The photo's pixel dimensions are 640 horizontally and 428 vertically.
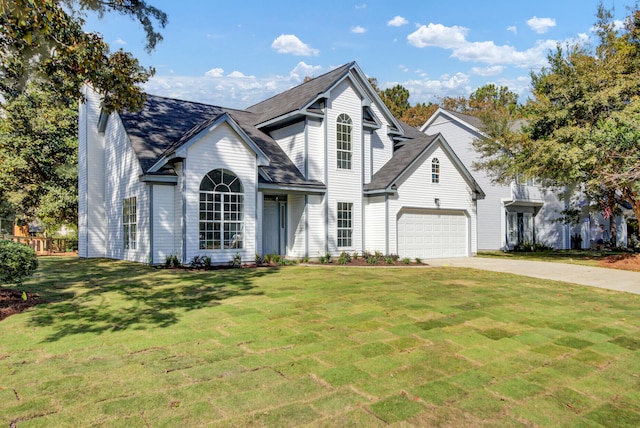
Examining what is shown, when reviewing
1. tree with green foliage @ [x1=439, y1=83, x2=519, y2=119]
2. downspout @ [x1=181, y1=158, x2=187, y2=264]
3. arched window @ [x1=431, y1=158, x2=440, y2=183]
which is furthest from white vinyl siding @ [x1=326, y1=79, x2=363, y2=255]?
tree with green foliage @ [x1=439, y1=83, x2=519, y2=119]

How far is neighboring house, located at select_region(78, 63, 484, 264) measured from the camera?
51.8 feet

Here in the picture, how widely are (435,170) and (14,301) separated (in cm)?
1772

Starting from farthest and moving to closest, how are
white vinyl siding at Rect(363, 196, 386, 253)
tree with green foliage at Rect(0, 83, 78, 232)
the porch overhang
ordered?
tree with green foliage at Rect(0, 83, 78, 232), white vinyl siding at Rect(363, 196, 386, 253), the porch overhang

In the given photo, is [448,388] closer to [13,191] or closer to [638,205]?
[638,205]

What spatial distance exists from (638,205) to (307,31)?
53.6ft

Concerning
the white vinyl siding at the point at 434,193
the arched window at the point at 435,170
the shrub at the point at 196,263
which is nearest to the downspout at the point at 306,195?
the white vinyl siding at the point at 434,193

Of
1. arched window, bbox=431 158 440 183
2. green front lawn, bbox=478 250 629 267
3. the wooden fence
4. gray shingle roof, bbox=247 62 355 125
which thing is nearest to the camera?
gray shingle roof, bbox=247 62 355 125

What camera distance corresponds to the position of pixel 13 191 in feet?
84.4

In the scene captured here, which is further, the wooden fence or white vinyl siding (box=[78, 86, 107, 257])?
the wooden fence

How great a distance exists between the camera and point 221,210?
632 inches

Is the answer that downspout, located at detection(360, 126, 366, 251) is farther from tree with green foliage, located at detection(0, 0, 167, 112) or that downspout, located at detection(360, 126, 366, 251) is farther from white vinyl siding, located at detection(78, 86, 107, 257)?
white vinyl siding, located at detection(78, 86, 107, 257)

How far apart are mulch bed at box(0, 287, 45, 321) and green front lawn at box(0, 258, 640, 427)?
0.36 m

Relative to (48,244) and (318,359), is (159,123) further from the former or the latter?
(318,359)

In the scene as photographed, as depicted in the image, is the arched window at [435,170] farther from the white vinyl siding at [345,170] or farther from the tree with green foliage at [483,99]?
the tree with green foliage at [483,99]
